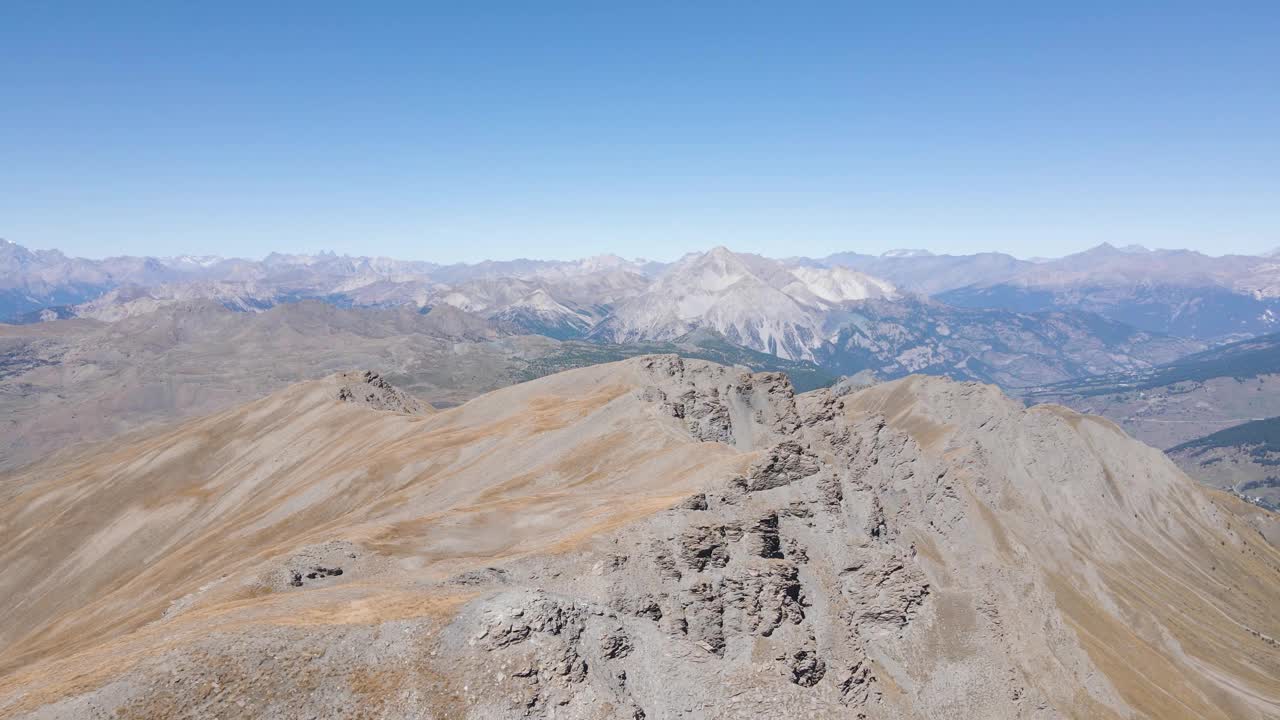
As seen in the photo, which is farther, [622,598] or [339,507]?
[339,507]

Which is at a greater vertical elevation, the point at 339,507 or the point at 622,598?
the point at 622,598

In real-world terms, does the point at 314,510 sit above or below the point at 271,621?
below

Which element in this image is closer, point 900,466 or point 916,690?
point 916,690

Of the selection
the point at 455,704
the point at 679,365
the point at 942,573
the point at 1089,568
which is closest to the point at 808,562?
the point at 942,573

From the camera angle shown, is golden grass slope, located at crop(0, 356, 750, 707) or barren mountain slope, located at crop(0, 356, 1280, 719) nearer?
barren mountain slope, located at crop(0, 356, 1280, 719)

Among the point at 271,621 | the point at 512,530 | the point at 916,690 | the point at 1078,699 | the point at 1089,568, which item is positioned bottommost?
the point at 1089,568

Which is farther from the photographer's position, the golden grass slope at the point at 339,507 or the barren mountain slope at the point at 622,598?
the golden grass slope at the point at 339,507

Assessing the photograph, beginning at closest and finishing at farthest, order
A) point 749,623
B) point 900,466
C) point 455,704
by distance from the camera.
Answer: point 455,704 < point 749,623 < point 900,466

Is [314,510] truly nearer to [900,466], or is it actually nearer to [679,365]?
[679,365]

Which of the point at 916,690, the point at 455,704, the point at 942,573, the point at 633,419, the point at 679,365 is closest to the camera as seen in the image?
the point at 455,704
